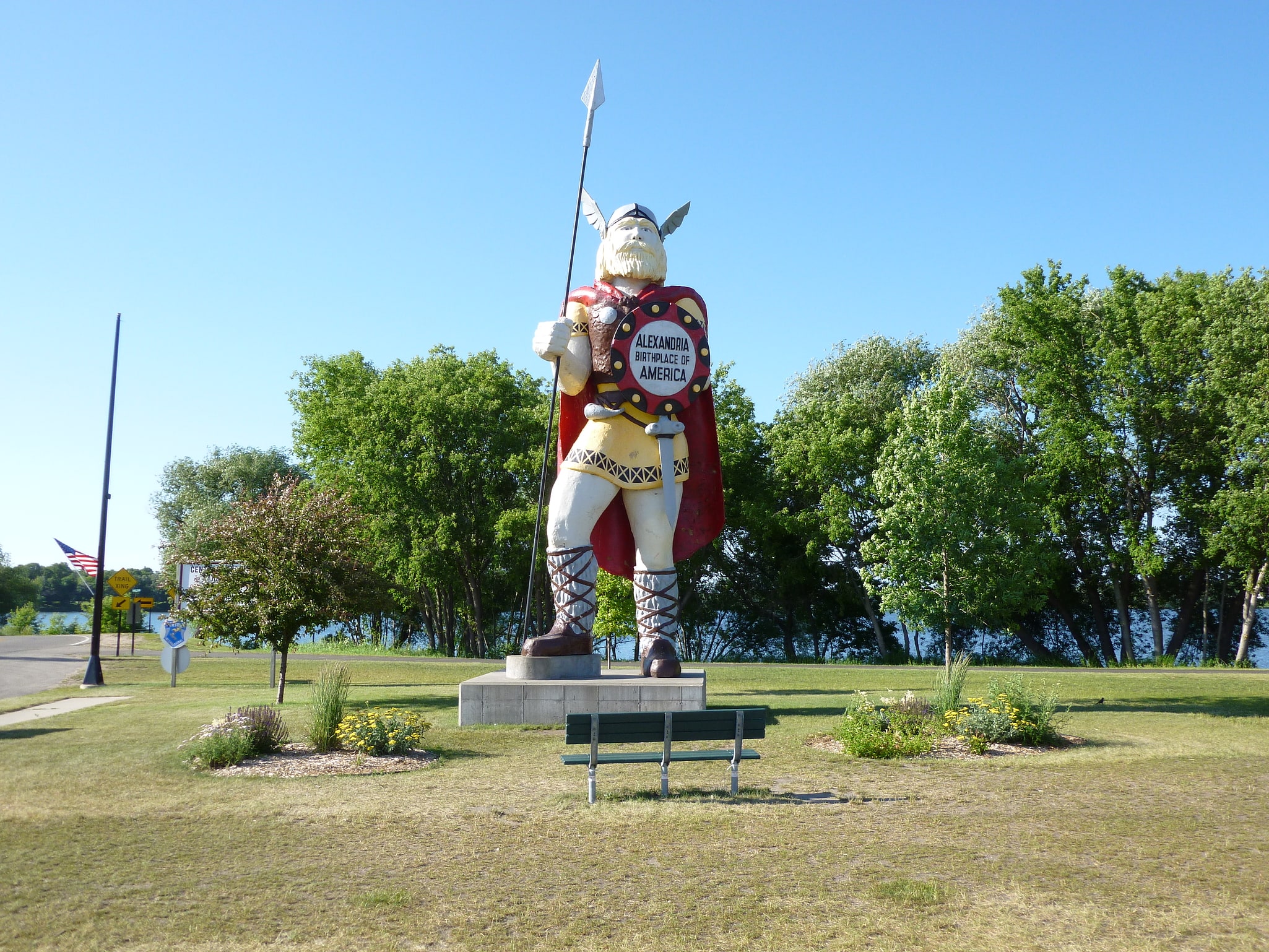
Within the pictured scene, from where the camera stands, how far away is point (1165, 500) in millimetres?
30359

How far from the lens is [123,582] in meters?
26.2

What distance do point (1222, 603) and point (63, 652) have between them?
35.6 m

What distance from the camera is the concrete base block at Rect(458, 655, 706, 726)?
11.5 metres

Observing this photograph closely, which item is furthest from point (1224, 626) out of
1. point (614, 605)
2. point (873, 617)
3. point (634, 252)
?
point (634, 252)

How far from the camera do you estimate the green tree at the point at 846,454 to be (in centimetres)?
3198

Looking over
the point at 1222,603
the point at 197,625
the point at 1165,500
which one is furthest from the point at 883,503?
the point at 197,625

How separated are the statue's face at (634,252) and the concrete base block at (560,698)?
5.20m

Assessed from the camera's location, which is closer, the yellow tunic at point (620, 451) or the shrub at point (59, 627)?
the yellow tunic at point (620, 451)

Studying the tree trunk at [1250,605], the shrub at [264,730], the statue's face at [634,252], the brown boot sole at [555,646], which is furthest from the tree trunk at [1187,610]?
the shrub at [264,730]

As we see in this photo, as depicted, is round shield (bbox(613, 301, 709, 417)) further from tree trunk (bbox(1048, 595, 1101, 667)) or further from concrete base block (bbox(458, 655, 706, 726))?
tree trunk (bbox(1048, 595, 1101, 667))

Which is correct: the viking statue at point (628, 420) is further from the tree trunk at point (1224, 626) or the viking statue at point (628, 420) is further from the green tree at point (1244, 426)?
the tree trunk at point (1224, 626)

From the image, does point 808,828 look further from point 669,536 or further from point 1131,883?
point 669,536

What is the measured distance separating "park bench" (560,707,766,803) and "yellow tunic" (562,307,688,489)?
479cm

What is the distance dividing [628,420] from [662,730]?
17.3 feet
